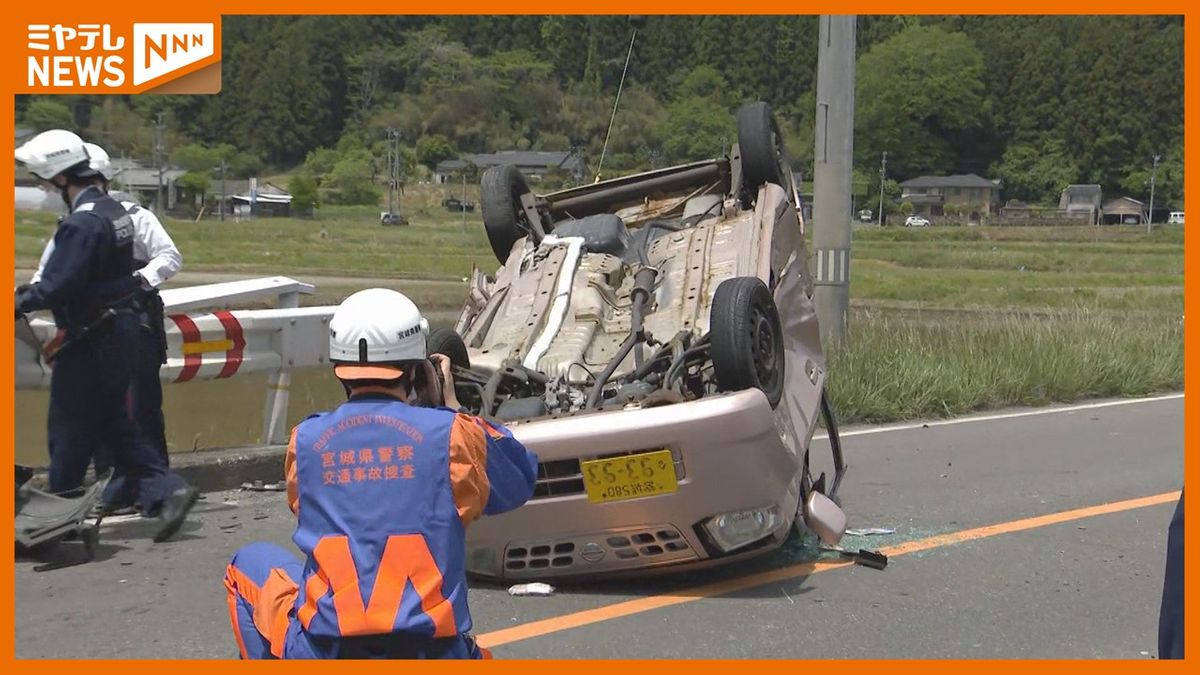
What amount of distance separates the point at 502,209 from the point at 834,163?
15.2 ft

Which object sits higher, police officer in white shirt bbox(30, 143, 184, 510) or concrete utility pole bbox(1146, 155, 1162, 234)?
concrete utility pole bbox(1146, 155, 1162, 234)

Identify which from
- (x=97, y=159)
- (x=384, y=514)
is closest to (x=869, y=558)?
(x=384, y=514)

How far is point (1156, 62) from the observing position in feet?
80.5

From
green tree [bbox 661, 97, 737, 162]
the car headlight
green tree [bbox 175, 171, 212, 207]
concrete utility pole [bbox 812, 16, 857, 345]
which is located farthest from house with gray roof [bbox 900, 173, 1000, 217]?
green tree [bbox 175, 171, 212, 207]

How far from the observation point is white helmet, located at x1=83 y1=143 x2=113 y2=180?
5.55m

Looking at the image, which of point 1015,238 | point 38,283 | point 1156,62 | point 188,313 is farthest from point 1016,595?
point 1015,238

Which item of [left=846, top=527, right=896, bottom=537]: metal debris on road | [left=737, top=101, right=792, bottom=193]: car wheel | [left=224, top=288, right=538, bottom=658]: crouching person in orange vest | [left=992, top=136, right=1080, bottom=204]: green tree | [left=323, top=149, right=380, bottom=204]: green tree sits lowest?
[left=846, top=527, right=896, bottom=537]: metal debris on road

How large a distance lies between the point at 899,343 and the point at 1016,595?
5.87m

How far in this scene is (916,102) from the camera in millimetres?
16859

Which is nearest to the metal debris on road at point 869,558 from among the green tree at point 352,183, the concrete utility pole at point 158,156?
the concrete utility pole at point 158,156

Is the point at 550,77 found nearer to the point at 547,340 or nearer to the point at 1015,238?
the point at 1015,238

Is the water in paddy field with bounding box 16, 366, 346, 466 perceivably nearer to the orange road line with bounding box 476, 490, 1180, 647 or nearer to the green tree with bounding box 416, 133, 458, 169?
the orange road line with bounding box 476, 490, 1180, 647

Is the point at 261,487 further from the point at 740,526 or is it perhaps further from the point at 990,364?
the point at 990,364

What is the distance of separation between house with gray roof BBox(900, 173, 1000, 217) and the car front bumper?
11649 mm
